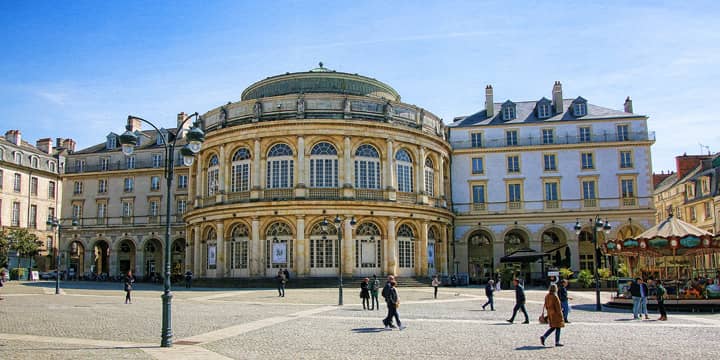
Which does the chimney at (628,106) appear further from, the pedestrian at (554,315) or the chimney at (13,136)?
the chimney at (13,136)

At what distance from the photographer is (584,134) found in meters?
52.2

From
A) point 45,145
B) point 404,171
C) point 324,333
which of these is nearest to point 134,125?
point 45,145

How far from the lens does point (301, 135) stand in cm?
4234

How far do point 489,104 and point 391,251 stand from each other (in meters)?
19.0

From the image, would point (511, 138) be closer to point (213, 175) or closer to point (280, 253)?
point (280, 253)

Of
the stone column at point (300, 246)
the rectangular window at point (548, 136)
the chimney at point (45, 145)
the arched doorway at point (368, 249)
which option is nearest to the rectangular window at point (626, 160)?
the rectangular window at point (548, 136)

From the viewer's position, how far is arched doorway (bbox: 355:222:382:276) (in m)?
42.6

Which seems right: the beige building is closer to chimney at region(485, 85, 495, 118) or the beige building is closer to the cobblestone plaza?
the cobblestone plaza

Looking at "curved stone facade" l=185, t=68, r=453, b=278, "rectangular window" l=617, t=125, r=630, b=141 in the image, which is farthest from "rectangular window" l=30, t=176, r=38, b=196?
"rectangular window" l=617, t=125, r=630, b=141

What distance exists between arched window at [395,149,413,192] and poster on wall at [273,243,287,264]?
29.5 feet

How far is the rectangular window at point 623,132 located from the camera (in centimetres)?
5175

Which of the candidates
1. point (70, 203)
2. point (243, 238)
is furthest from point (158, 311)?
point (70, 203)

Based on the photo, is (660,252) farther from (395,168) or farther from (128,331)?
(128,331)

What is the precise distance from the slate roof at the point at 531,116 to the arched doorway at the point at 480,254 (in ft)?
30.5
